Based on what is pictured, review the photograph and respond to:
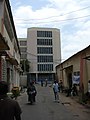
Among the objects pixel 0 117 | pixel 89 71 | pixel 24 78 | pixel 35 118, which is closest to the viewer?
pixel 0 117

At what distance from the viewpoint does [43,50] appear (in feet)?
351

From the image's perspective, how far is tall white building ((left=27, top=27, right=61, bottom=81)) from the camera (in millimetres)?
106000

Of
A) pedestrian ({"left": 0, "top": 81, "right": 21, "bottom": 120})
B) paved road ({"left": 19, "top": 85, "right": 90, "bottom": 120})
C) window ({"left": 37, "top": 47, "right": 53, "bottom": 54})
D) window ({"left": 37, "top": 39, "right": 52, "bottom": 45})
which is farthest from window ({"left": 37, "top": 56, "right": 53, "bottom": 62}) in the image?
pedestrian ({"left": 0, "top": 81, "right": 21, "bottom": 120})

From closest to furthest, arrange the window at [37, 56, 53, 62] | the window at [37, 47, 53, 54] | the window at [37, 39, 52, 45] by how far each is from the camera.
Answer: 1. the window at [37, 56, 53, 62]
2. the window at [37, 47, 53, 54]
3. the window at [37, 39, 52, 45]

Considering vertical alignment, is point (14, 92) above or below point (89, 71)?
below

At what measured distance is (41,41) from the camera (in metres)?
107

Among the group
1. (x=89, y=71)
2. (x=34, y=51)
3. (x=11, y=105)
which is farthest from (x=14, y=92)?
(x=34, y=51)

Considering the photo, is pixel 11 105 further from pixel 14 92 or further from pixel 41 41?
pixel 41 41

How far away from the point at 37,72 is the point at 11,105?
102 m

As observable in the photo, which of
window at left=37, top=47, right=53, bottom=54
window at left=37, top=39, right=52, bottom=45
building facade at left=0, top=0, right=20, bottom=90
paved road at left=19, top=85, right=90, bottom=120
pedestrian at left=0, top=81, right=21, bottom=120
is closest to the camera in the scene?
pedestrian at left=0, top=81, right=21, bottom=120

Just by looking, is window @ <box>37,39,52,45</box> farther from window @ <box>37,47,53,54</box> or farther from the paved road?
the paved road

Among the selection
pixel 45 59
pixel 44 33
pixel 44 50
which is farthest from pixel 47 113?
pixel 44 33

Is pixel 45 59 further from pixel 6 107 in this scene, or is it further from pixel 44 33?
pixel 6 107

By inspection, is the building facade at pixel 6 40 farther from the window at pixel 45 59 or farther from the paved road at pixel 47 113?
the window at pixel 45 59
